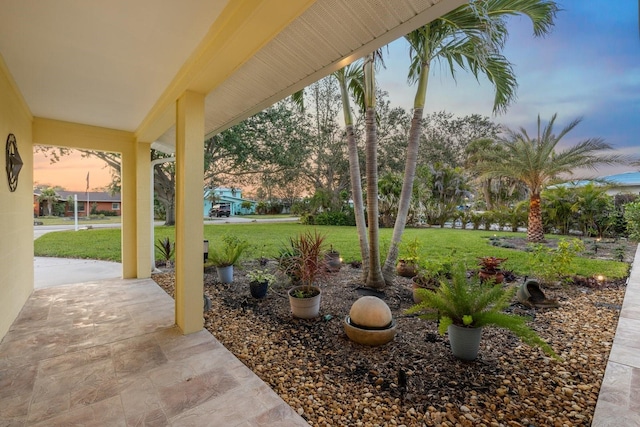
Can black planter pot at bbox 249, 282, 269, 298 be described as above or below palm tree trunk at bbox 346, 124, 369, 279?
below

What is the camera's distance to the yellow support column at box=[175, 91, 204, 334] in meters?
2.81

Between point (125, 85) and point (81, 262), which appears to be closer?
point (125, 85)

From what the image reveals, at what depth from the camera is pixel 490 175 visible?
10156 mm

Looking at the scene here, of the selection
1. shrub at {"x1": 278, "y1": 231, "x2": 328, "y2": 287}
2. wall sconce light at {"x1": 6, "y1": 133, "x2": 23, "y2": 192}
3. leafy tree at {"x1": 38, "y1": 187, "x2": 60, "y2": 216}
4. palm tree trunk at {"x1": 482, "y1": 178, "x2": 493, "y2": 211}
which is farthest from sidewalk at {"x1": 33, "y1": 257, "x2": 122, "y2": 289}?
leafy tree at {"x1": 38, "y1": 187, "x2": 60, "y2": 216}

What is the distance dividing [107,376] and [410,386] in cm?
225

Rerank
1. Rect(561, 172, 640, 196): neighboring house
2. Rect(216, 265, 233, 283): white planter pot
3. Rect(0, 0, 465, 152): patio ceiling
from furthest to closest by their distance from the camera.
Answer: Rect(561, 172, 640, 196): neighboring house < Rect(216, 265, 233, 283): white planter pot < Rect(0, 0, 465, 152): patio ceiling

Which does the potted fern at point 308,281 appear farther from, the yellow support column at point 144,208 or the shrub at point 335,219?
the shrub at point 335,219

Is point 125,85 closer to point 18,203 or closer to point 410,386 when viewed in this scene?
point 18,203

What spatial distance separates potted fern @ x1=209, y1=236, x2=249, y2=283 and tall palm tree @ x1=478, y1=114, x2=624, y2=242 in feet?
29.9

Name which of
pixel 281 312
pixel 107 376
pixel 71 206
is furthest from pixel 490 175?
pixel 71 206

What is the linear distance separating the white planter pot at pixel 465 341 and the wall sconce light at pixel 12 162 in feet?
14.9

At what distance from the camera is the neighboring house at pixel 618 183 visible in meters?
9.35

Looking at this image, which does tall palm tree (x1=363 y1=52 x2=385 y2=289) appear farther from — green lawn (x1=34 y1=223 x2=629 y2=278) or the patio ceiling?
the patio ceiling

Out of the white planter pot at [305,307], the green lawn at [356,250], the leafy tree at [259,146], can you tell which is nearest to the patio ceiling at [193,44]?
the white planter pot at [305,307]
